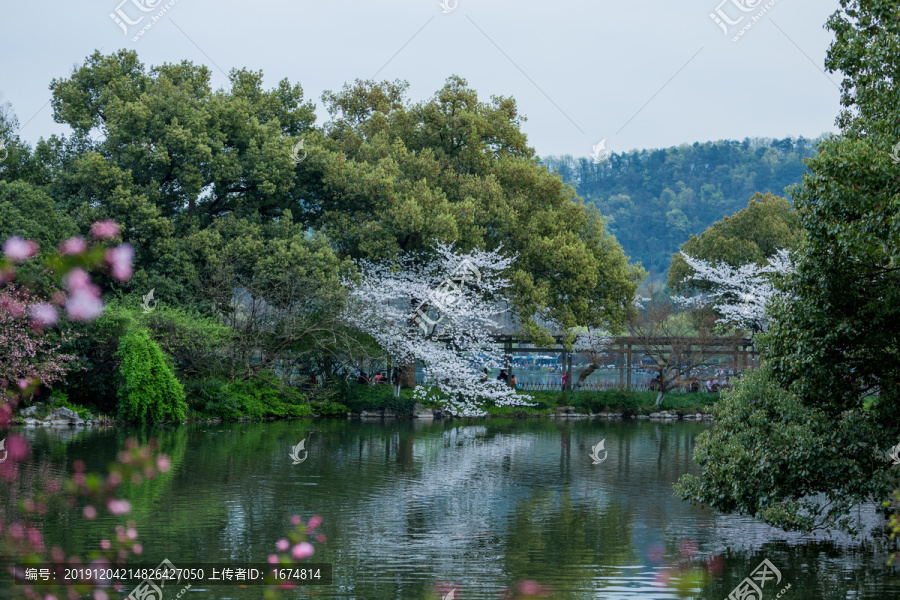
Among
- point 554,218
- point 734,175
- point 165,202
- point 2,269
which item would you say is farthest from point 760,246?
point 734,175

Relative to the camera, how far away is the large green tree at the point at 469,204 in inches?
1022

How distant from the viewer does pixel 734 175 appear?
75812 millimetres

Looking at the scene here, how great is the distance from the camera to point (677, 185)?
2953 inches

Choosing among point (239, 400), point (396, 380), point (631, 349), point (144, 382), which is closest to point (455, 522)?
point (144, 382)

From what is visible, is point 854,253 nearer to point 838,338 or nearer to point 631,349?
point 838,338

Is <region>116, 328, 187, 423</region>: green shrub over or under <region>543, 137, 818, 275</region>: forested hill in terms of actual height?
under

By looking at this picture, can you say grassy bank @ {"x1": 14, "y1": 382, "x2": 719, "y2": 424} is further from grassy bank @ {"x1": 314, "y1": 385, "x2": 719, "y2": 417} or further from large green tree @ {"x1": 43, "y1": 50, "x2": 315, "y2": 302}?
large green tree @ {"x1": 43, "y1": 50, "x2": 315, "y2": 302}

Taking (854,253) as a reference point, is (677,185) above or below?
above

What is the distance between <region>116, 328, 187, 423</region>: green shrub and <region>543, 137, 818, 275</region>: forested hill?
169 feet

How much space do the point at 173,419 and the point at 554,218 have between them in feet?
43.1

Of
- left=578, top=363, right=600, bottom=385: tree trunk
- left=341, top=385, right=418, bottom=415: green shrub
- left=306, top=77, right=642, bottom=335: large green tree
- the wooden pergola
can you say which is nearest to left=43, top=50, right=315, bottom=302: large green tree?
left=306, top=77, right=642, bottom=335: large green tree

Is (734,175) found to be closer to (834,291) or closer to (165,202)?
(165,202)

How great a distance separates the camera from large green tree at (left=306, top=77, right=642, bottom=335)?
85.1 feet

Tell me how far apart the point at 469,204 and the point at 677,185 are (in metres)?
52.9
